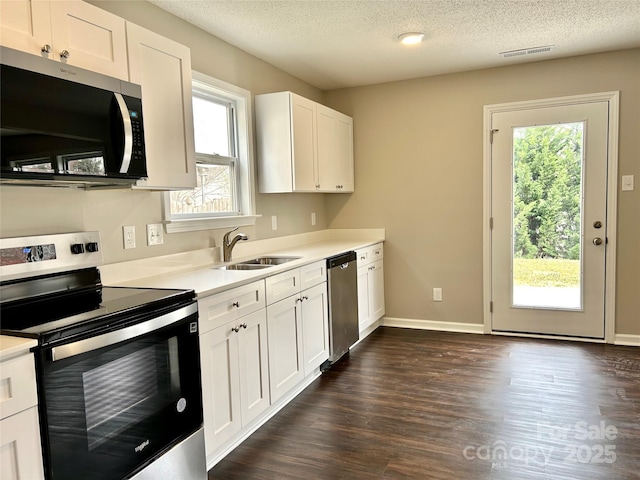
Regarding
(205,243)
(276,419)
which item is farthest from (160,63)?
(276,419)

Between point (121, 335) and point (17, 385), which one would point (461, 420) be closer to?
point (121, 335)

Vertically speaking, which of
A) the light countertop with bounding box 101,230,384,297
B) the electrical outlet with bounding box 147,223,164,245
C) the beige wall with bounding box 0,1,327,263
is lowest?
the light countertop with bounding box 101,230,384,297

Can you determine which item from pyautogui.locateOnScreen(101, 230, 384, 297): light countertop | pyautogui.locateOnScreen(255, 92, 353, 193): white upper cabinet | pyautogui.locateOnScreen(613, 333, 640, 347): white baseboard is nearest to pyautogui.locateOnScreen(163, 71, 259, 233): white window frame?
pyautogui.locateOnScreen(255, 92, 353, 193): white upper cabinet

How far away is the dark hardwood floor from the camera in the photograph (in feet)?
7.34

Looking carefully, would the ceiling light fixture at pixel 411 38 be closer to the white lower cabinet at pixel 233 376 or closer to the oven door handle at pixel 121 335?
the white lower cabinet at pixel 233 376

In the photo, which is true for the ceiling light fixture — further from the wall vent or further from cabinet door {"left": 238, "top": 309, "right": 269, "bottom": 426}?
cabinet door {"left": 238, "top": 309, "right": 269, "bottom": 426}

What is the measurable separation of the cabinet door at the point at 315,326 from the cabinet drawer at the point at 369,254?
2.52ft

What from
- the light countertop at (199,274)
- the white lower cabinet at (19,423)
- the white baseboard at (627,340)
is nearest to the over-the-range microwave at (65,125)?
the light countertop at (199,274)

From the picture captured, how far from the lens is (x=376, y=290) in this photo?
4512 millimetres

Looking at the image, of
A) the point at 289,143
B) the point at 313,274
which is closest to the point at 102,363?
the point at 313,274

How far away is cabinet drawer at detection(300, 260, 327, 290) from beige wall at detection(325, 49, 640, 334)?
1.52 meters

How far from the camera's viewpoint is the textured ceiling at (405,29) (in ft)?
9.33

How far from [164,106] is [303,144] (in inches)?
62.3

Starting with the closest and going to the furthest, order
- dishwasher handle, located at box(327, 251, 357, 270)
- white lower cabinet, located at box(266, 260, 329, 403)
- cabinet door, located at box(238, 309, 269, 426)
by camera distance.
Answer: cabinet door, located at box(238, 309, 269, 426), white lower cabinet, located at box(266, 260, 329, 403), dishwasher handle, located at box(327, 251, 357, 270)
